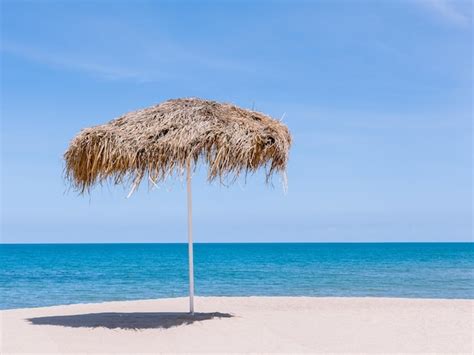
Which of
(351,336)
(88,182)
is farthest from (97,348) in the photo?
(351,336)

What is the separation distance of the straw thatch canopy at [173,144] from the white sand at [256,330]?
5.54ft

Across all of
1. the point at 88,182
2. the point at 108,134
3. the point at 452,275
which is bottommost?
the point at 452,275

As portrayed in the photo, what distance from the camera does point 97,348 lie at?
6.21 meters

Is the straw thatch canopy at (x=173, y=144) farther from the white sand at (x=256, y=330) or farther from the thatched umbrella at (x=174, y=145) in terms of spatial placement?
the white sand at (x=256, y=330)

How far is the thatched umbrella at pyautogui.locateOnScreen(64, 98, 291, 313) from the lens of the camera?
671 centimetres

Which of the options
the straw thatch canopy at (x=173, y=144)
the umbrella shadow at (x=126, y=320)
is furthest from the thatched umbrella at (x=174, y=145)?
the umbrella shadow at (x=126, y=320)

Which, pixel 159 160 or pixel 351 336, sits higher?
pixel 159 160

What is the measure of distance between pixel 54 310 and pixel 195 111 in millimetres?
4345

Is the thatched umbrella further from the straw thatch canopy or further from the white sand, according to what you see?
the white sand

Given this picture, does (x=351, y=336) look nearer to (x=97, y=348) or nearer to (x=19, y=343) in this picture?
(x=97, y=348)

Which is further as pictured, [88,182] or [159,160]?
[88,182]

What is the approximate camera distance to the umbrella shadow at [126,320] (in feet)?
24.5

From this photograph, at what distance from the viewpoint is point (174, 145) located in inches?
262

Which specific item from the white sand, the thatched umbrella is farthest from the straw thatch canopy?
the white sand
